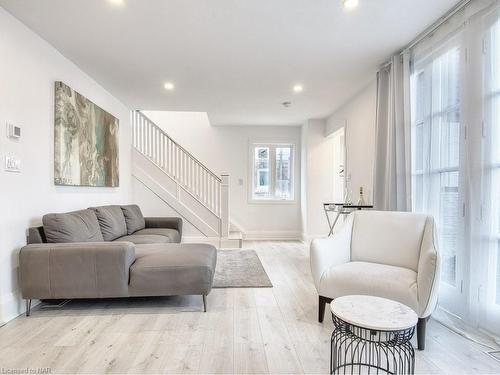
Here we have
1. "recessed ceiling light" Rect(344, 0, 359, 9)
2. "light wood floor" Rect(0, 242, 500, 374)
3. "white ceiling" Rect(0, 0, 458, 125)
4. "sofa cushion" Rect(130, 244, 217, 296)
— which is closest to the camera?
"light wood floor" Rect(0, 242, 500, 374)

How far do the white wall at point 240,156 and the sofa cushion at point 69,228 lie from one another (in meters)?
3.80

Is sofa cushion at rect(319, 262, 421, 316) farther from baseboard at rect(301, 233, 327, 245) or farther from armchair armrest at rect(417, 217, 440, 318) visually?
baseboard at rect(301, 233, 327, 245)

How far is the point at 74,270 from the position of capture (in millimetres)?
2582

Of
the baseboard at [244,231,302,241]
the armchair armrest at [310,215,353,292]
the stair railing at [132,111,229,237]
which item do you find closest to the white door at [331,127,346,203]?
the baseboard at [244,231,302,241]

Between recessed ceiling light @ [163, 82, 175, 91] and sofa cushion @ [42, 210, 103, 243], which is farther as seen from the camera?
recessed ceiling light @ [163, 82, 175, 91]

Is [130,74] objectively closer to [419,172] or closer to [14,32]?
[14,32]

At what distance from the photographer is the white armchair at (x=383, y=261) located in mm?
2084

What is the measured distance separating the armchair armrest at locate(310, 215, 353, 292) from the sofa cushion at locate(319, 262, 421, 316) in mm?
55

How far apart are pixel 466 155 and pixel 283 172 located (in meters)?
4.86

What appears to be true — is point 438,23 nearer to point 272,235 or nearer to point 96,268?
point 96,268

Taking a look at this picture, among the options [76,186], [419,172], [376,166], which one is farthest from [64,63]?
[419,172]

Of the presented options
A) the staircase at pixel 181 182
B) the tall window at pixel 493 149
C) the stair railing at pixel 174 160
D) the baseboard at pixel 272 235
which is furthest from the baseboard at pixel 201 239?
the tall window at pixel 493 149

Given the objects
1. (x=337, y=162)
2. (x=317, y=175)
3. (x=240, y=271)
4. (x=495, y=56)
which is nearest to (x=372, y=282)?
(x=495, y=56)

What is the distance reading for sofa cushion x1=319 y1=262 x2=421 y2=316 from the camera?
214 centimetres
